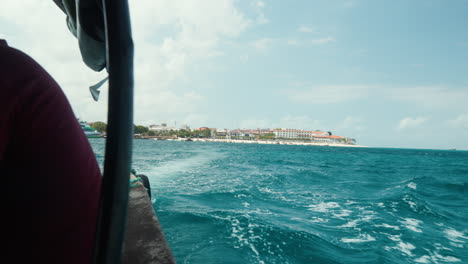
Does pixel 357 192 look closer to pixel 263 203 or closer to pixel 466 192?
pixel 263 203

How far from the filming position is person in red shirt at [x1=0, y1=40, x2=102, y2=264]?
0.36 m

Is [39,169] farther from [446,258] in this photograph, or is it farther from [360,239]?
[446,258]

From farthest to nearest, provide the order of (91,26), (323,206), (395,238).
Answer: (323,206)
(395,238)
(91,26)

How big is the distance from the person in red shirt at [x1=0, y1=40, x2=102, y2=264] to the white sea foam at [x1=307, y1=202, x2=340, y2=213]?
19.2 feet

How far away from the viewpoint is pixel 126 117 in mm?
398

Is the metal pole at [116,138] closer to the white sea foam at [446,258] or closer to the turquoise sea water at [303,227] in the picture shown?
the turquoise sea water at [303,227]

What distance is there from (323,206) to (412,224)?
70.6 inches

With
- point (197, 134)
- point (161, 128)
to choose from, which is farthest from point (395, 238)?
point (161, 128)

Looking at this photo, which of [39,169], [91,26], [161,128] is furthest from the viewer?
[161,128]

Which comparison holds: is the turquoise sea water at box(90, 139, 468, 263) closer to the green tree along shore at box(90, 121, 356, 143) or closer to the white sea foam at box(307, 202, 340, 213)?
the white sea foam at box(307, 202, 340, 213)

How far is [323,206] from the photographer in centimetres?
605

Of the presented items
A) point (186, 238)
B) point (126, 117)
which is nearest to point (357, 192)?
point (186, 238)

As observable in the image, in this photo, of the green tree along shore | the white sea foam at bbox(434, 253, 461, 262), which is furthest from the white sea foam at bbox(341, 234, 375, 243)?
the green tree along shore

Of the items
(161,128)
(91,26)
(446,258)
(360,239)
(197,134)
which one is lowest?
(446,258)
